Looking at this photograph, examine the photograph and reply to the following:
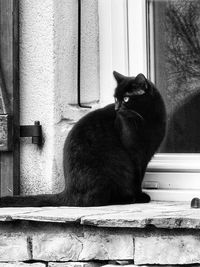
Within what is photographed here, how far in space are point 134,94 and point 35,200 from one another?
69cm

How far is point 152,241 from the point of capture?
291cm

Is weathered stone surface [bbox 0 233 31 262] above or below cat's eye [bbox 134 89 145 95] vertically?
below

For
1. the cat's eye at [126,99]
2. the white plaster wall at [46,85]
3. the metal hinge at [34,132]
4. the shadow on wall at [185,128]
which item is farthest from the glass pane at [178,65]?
the metal hinge at [34,132]

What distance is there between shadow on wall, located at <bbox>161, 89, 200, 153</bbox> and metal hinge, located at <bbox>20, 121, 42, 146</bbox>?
0.61 meters

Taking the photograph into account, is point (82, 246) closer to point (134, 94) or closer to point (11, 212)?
point (11, 212)

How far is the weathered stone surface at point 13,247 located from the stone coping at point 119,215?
0.08m

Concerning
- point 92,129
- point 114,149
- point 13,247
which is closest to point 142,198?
point 114,149

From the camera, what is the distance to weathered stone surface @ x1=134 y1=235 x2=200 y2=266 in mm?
2857

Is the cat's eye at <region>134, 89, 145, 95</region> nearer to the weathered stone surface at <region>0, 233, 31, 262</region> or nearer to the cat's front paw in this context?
the cat's front paw

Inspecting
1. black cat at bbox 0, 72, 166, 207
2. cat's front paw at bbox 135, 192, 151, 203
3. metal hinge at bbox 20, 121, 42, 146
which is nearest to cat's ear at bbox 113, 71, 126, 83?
black cat at bbox 0, 72, 166, 207

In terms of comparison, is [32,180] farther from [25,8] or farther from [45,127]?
[25,8]

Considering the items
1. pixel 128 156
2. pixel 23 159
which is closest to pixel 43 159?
pixel 23 159

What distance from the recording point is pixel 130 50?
3904 millimetres

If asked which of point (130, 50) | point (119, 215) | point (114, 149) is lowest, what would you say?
point (119, 215)
